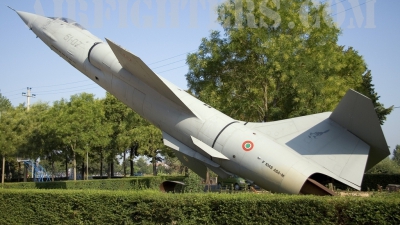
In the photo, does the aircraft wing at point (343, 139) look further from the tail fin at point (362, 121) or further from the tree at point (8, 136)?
the tree at point (8, 136)

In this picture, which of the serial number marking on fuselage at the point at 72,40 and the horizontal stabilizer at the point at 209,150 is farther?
the serial number marking on fuselage at the point at 72,40

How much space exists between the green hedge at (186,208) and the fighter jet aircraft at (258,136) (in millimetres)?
2475

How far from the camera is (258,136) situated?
476 inches

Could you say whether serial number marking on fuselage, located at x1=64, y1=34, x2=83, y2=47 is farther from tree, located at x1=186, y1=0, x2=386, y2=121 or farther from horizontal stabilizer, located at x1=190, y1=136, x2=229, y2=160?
tree, located at x1=186, y1=0, x2=386, y2=121

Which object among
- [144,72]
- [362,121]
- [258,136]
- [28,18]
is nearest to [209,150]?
[258,136]

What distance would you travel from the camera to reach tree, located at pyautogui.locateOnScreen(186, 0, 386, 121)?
20359 mm

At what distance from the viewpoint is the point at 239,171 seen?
39.7 feet

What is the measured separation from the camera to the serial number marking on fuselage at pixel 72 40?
1569cm

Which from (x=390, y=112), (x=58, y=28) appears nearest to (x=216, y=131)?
(x=58, y=28)

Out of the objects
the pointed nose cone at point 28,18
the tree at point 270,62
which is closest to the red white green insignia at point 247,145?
the tree at point 270,62

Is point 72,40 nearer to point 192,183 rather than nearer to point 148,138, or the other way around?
point 192,183

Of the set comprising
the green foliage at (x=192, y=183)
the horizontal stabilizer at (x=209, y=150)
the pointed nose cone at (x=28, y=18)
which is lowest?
the green foliage at (x=192, y=183)

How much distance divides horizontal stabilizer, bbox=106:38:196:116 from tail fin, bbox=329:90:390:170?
15.1ft

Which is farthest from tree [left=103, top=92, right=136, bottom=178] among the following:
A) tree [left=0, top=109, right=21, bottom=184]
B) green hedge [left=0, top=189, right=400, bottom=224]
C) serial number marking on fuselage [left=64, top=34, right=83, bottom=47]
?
green hedge [left=0, top=189, right=400, bottom=224]
